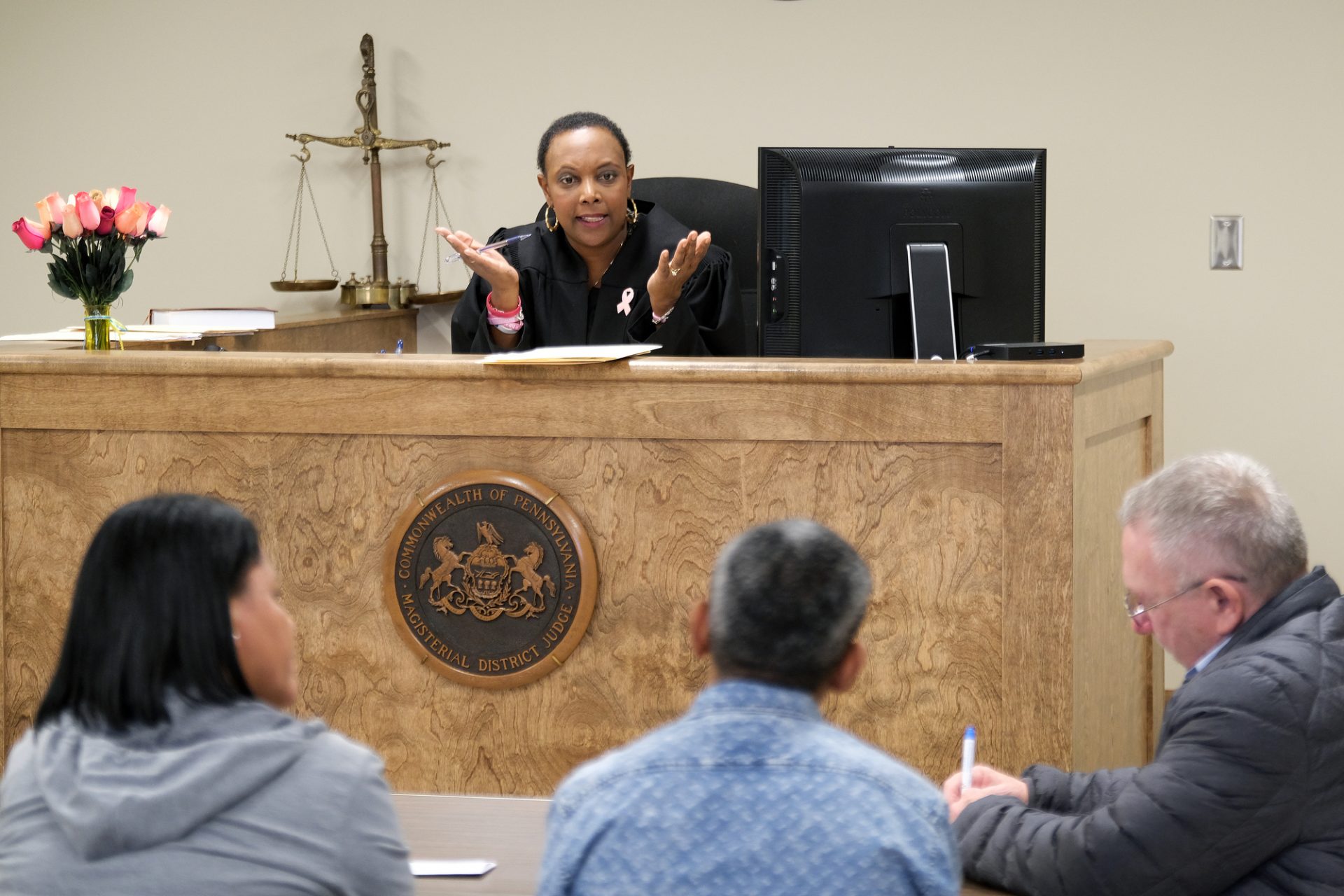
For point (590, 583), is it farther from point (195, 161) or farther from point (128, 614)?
point (195, 161)

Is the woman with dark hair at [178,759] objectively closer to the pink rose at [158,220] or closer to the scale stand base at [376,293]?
the pink rose at [158,220]

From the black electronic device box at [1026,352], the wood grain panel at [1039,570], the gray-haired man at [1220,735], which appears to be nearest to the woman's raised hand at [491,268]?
the black electronic device box at [1026,352]

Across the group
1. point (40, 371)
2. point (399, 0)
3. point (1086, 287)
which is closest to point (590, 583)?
point (40, 371)

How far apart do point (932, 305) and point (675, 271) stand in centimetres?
52

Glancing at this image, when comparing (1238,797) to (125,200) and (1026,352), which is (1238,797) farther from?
(125,200)

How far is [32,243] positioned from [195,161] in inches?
101

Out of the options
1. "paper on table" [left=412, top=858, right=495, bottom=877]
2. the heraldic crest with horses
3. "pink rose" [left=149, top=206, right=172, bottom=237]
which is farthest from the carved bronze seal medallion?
"pink rose" [left=149, top=206, right=172, bottom=237]

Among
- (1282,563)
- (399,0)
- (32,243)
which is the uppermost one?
(399,0)

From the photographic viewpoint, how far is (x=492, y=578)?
2.33 m

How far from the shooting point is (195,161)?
17.2ft

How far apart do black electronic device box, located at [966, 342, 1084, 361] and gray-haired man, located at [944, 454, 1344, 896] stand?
2.48 ft

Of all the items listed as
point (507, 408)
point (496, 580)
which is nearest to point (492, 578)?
point (496, 580)

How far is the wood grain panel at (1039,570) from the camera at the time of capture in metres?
2.23

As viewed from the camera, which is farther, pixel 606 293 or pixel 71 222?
pixel 606 293
